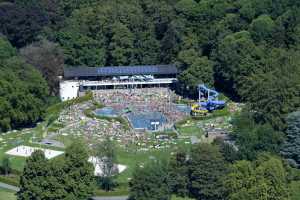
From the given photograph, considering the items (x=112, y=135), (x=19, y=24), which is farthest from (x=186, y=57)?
(x=19, y=24)

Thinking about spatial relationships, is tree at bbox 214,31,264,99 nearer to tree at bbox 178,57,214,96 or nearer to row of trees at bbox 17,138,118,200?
tree at bbox 178,57,214,96

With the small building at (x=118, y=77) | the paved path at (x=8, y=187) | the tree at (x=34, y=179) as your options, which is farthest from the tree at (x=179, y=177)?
the small building at (x=118, y=77)

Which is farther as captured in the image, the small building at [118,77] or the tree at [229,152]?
the small building at [118,77]

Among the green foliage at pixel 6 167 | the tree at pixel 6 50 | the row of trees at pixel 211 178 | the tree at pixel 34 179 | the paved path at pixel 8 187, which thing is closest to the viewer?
the row of trees at pixel 211 178

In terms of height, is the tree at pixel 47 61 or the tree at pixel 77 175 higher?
the tree at pixel 47 61

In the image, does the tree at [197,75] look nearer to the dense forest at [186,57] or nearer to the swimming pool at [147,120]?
the dense forest at [186,57]

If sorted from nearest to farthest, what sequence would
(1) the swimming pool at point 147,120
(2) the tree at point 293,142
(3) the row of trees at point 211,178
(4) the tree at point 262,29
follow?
1. (3) the row of trees at point 211,178
2. (2) the tree at point 293,142
3. (1) the swimming pool at point 147,120
4. (4) the tree at point 262,29

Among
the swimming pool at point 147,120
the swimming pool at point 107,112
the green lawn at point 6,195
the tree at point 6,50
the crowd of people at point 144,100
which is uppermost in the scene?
the tree at point 6,50
